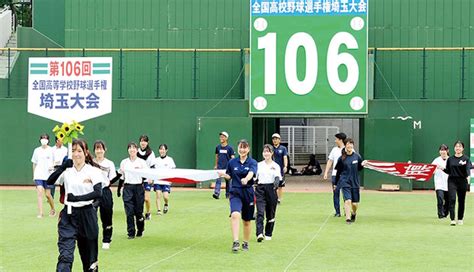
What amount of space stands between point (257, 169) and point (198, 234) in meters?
2.41

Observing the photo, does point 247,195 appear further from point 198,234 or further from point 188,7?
point 188,7

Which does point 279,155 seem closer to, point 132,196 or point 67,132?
point 132,196

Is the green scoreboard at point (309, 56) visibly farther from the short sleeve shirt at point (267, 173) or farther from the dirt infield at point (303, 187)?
the short sleeve shirt at point (267, 173)

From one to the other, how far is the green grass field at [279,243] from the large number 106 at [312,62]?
7042mm

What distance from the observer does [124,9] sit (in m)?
32.6

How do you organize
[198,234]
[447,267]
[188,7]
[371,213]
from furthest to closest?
1. [188,7]
2. [371,213]
3. [198,234]
4. [447,267]

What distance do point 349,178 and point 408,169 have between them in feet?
9.77

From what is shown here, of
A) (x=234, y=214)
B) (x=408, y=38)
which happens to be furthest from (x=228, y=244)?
(x=408, y=38)

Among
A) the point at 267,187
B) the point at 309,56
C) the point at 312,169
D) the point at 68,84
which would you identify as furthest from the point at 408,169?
the point at 312,169

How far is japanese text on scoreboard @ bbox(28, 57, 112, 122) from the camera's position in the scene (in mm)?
28922

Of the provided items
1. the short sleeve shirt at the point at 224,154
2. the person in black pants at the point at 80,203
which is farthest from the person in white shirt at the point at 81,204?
the short sleeve shirt at the point at 224,154

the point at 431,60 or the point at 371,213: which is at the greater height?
the point at 431,60

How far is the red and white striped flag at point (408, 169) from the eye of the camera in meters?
20.1

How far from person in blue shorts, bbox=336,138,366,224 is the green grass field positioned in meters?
0.38
